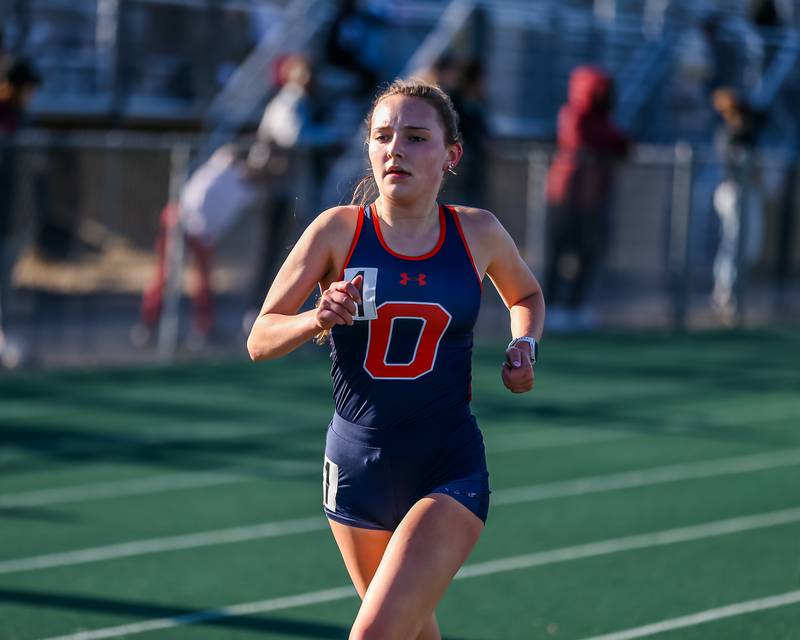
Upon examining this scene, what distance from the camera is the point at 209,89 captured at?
17.2m

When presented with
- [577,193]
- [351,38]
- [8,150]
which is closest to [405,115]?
[8,150]

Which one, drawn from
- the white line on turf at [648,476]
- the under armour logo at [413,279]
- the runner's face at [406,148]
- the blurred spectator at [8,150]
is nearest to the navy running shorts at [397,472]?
the under armour logo at [413,279]

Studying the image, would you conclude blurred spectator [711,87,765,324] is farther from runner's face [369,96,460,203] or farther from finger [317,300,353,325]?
finger [317,300,353,325]

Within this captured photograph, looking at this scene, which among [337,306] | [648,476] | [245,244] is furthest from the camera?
[245,244]

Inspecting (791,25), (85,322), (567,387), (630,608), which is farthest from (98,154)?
(791,25)

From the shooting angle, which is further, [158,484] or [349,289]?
[158,484]

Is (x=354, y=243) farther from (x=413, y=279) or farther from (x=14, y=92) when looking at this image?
(x=14, y=92)

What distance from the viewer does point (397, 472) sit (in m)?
4.34

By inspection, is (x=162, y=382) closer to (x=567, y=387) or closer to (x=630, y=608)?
(x=567, y=387)

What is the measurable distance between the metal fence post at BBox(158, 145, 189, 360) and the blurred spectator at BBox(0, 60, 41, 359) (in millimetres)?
1416

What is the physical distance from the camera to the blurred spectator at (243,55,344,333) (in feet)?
43.3

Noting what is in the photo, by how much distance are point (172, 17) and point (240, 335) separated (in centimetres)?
485

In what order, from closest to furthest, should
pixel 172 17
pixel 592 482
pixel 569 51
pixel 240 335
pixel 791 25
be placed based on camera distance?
pixel 592 482 → pixel 240 335 → pixel 172 17 → pixel 569 51 → pixel 791 25

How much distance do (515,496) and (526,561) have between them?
1357 millimetres
